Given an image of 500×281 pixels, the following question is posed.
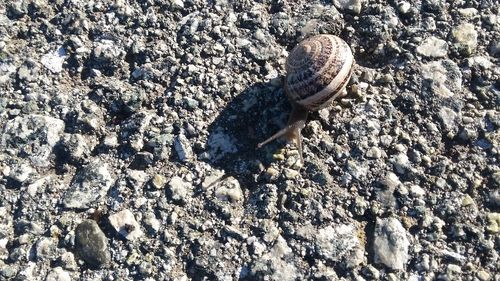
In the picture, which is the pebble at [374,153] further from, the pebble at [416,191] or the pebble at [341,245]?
the pebble at [341,245]

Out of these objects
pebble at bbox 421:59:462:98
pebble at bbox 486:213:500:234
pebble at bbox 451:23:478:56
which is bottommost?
pebble at bbox 486:213:500:234

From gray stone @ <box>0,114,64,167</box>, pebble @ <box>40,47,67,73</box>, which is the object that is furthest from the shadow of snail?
pebble @ <box>40,47,67,73</box>

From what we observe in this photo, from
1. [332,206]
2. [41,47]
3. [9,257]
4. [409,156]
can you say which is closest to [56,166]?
[9,257]

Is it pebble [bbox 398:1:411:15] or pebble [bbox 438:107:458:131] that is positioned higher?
pebble [bbox 398:1:411:15]

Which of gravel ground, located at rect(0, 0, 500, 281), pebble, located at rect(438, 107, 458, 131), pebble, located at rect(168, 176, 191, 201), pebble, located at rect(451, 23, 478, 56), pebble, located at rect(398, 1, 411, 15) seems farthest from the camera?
pebble, located at rect(398, 1, 411, 15)

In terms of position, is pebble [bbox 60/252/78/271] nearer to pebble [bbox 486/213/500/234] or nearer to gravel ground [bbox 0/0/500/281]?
gravel ground [bbox 0/0/500/281]

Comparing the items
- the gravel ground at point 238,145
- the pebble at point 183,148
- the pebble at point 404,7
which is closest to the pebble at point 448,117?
the gravel ground at point 238,145

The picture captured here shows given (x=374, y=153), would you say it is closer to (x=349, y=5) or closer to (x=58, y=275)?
(x=349, y=5)
